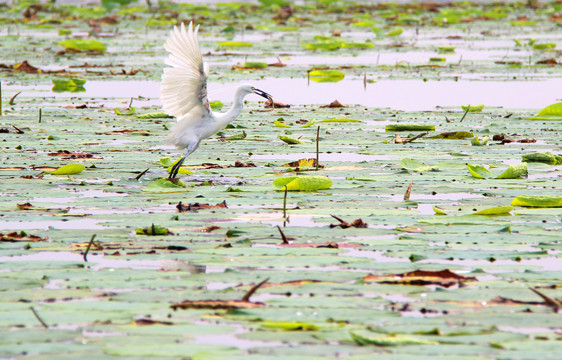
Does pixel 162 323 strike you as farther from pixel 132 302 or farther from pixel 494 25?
pixel 494 25

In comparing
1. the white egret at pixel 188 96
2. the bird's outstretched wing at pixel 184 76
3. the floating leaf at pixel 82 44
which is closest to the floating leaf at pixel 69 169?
the white egret at pixel 188 96

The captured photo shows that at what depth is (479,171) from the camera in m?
6.08

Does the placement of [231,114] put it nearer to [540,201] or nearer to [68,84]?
[540,201]

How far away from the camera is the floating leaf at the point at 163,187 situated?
18.7ft

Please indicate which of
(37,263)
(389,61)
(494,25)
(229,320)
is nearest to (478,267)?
(229,320)

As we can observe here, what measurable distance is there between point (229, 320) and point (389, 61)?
46.1ft

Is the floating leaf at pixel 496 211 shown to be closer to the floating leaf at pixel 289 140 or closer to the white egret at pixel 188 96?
the white egret at pixel 188 96

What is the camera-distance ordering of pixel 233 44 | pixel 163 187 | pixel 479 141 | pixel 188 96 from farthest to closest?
pixel 233 44 → pixel 479 141 → pixel 188 96 → pixel 163 187

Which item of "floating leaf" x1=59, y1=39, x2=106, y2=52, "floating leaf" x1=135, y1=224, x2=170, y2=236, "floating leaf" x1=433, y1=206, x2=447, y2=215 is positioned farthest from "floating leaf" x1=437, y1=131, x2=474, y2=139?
"floating leaf" x1=59, y1=39, x2=106, y2=52

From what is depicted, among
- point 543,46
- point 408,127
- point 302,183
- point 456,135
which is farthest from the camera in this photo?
point 543,46

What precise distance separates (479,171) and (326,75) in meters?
7.78

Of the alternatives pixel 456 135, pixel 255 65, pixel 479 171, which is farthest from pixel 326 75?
pixel 479 171

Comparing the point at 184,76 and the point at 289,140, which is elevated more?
the point at 184,76

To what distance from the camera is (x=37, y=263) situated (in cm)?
392
